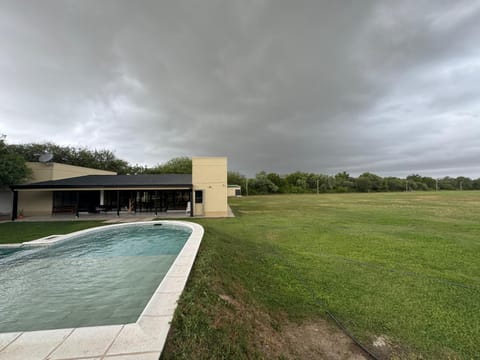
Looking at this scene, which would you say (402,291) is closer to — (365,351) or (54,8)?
(365,351)

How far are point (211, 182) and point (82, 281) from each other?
11.0m

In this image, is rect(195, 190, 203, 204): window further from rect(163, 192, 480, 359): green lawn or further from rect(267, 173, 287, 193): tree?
rect(267, 173, 287, 193): tree

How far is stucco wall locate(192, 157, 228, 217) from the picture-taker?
15.1 meters

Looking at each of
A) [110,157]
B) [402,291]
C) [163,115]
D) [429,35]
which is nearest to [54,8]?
[163,115]

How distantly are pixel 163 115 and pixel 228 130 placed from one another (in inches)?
352

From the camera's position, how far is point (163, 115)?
21.3 m

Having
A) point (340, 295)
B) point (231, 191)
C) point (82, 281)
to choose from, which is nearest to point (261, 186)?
point (231, 191)

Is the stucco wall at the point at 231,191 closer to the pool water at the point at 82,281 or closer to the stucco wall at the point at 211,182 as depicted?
the stucco wall at the point at 211,182

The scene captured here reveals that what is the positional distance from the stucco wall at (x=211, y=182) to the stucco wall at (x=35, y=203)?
12471 millimetres

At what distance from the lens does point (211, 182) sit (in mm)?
15133

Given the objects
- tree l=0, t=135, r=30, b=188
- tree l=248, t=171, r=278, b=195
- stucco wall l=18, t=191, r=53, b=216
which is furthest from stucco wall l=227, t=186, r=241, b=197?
tree l=0, t=135, r=30, b=188

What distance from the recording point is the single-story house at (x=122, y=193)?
14188mm

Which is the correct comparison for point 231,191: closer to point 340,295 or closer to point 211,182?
point 211,182

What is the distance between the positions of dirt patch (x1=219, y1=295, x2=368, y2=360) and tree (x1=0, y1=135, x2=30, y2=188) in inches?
775
